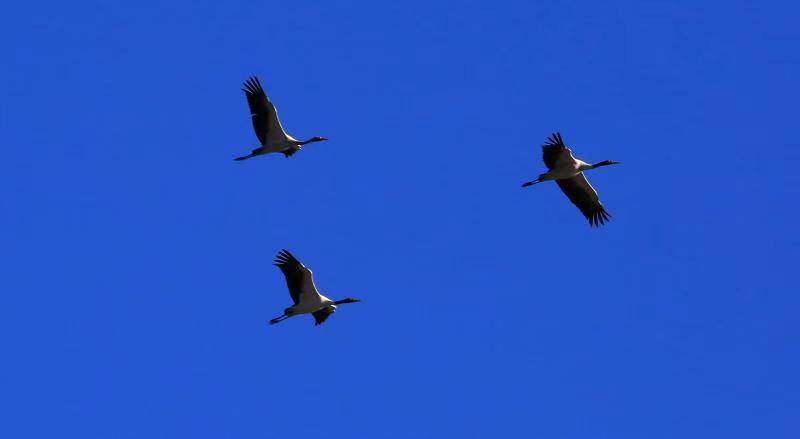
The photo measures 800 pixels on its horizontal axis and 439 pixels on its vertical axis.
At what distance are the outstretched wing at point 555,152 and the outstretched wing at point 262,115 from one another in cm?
698

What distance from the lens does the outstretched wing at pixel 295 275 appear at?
40281mm

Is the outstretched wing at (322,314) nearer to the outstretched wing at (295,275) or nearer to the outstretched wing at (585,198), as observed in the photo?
the outstretched wing at (295,275)

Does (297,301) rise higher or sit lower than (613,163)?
lower

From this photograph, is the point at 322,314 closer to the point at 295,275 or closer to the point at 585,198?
the point at 295,275

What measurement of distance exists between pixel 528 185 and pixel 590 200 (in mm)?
2137

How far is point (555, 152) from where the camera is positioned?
133 feet

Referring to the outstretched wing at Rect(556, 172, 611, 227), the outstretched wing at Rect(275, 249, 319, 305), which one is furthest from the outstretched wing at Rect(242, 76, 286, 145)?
the outstretched wing at Rect(556, 172, 611, 227)

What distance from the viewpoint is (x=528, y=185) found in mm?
41781

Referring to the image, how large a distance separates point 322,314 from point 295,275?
1899 mm

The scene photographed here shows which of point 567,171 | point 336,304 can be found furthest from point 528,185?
point 336,304

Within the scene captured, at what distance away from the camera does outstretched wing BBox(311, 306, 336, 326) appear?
4191 centimetres

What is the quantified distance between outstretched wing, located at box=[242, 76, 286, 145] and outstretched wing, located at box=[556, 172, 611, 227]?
24.4ft

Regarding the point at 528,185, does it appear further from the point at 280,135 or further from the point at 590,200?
Answer: the point at 280,135

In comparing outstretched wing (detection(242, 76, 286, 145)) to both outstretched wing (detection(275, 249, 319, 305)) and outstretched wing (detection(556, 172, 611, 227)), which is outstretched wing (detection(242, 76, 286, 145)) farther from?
outstretched wing (detection(556, 172, 611, 227))
